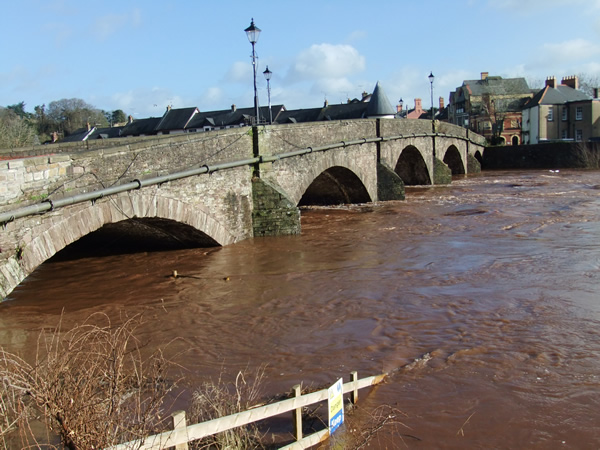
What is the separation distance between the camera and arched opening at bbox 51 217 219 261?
1322 centimetres

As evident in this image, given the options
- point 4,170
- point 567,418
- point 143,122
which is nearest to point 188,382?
point 567,418

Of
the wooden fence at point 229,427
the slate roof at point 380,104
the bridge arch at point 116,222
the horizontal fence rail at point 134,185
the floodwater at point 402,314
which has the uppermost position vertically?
the slate roof at point 380,104

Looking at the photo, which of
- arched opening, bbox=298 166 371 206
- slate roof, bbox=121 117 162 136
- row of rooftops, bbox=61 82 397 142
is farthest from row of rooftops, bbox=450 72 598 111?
arched opening, bbox=298 166 371 206

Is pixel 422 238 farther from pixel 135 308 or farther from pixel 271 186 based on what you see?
pixel 135 308

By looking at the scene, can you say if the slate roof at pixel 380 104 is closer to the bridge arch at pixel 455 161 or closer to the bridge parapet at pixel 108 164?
the bridge arch at pixel 455 161

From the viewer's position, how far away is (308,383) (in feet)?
20.5

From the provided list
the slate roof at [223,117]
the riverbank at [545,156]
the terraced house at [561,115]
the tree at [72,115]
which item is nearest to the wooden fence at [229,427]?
the riverbank at [545,156]

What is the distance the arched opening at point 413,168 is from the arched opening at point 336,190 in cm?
805

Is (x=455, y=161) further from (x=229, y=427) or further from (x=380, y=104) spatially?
(x=229, y=427)

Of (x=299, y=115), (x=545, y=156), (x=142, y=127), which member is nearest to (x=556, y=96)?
(x=545, y=156)

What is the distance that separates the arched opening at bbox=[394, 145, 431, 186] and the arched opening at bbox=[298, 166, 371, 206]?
8.05 meters

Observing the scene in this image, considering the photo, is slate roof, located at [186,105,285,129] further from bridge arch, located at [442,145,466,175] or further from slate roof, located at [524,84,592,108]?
slate roof, located at [524,84,592,108]

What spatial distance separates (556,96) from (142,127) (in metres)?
40.7

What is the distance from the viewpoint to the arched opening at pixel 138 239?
13218mm
